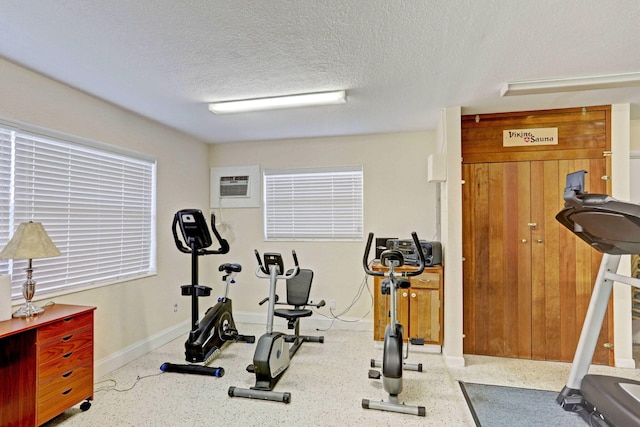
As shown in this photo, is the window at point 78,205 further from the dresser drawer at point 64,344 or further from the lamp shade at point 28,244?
the dresser drawer at point 64,344

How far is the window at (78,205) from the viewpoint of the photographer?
2346mm

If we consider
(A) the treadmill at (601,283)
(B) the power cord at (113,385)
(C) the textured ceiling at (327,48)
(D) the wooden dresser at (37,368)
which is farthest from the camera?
(B) the power cord at (113,385)

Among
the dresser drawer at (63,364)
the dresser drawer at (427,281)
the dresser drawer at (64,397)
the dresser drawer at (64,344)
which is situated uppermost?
the dresser drawer at (427,281)

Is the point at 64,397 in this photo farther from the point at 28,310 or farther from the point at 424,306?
the point at 424,306

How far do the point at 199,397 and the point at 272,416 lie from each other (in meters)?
0.68

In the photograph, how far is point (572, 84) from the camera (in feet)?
8.22

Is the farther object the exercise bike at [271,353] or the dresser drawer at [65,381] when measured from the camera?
the exercise bike at [271,353]

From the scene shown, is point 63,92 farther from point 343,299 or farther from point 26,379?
point 343,299

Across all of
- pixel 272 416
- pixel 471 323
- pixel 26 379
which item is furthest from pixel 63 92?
pixel 471 323

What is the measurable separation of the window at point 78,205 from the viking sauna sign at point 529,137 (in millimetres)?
3836

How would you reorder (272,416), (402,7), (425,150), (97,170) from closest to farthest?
1. (402,7)
2. (272,416)
3. (97,170)
4. (425,150)

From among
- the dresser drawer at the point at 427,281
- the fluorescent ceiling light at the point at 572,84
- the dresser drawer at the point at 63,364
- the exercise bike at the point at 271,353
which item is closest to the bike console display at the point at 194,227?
the exercise bike at the point at 271,353

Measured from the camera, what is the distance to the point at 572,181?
2.10 meters

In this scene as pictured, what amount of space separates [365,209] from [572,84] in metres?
2.39
